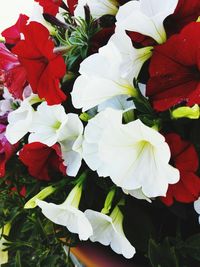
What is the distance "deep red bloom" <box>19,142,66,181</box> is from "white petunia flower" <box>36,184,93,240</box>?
0.15ft

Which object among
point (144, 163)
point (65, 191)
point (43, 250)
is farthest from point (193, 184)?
point (43, 250)

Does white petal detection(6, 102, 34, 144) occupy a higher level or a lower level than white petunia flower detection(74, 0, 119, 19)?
lower

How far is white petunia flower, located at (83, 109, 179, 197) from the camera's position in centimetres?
41

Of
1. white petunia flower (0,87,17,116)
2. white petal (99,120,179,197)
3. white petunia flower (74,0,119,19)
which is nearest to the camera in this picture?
white petal (99,120,179,197)

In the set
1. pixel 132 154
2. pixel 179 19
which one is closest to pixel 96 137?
pixel 132 154

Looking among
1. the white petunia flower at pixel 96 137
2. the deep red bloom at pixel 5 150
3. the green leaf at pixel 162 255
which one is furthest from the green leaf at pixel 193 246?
the deep red bloom at pixel 5 150

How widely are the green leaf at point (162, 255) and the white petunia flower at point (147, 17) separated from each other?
20 centimetres

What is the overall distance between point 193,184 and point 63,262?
0.32 m

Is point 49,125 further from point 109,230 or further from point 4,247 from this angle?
point 4,247

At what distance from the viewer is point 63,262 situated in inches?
27.5

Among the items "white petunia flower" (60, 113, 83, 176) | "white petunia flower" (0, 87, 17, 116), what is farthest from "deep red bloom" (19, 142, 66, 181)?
"white petunia flower" (0, 87, 17, 116)

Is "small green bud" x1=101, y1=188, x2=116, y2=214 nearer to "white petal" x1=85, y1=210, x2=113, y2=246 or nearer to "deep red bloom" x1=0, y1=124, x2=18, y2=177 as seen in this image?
"white petal" x1=85, y1=210, x2=113, y2=246

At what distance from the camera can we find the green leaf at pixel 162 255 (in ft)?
1.56

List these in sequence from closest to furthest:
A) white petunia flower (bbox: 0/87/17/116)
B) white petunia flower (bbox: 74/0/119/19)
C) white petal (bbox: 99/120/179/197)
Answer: white petal (bbox: 99/120/179/197) < white petunia flower (bbox: 74/0/119/19) < white petunia flower (bbox: 0/87/17/116)
